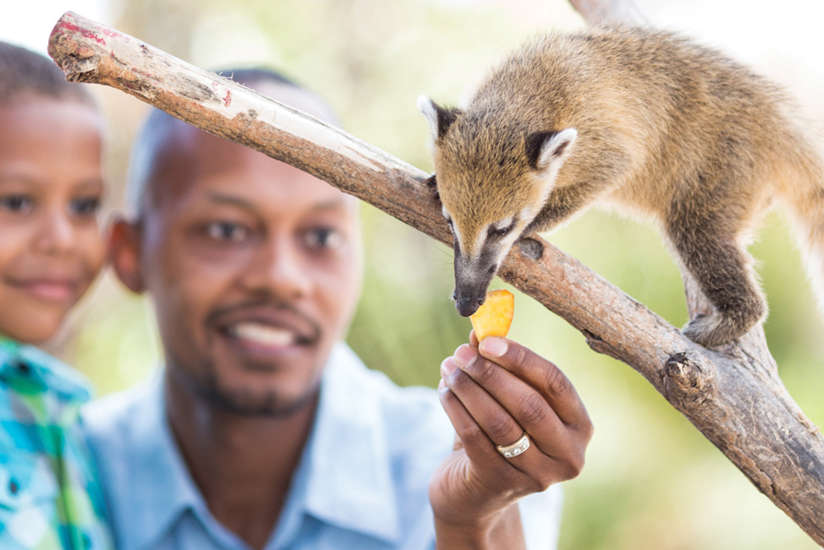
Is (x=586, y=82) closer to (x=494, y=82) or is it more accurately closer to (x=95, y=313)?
(x=494, y=82)

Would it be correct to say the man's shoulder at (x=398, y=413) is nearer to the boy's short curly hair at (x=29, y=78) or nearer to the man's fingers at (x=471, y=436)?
the man's fingers at (x=471, y=436)

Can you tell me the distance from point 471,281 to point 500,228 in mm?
183

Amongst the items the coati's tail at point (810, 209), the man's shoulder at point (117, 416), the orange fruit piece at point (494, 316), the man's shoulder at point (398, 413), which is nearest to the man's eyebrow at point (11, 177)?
the man's shoulder at point (117, 416)

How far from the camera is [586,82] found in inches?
85.9

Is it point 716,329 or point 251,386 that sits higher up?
point 716,329

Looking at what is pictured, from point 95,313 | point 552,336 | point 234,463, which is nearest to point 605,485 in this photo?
point 552,336

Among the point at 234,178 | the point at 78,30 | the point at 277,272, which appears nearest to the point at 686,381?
the point at 78,30

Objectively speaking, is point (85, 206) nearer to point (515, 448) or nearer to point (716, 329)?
point (515, 448)

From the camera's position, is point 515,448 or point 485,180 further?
point 485,180

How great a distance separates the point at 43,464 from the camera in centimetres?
256

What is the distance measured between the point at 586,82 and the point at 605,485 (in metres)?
3.41

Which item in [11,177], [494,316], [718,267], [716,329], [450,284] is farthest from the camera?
[450,284]

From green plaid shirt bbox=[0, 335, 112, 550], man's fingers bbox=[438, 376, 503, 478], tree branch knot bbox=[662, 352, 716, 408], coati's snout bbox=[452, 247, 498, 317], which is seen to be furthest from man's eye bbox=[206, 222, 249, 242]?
tree branch knot bbox=[662, 352, 716, 408]

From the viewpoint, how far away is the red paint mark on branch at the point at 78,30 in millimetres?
1383
